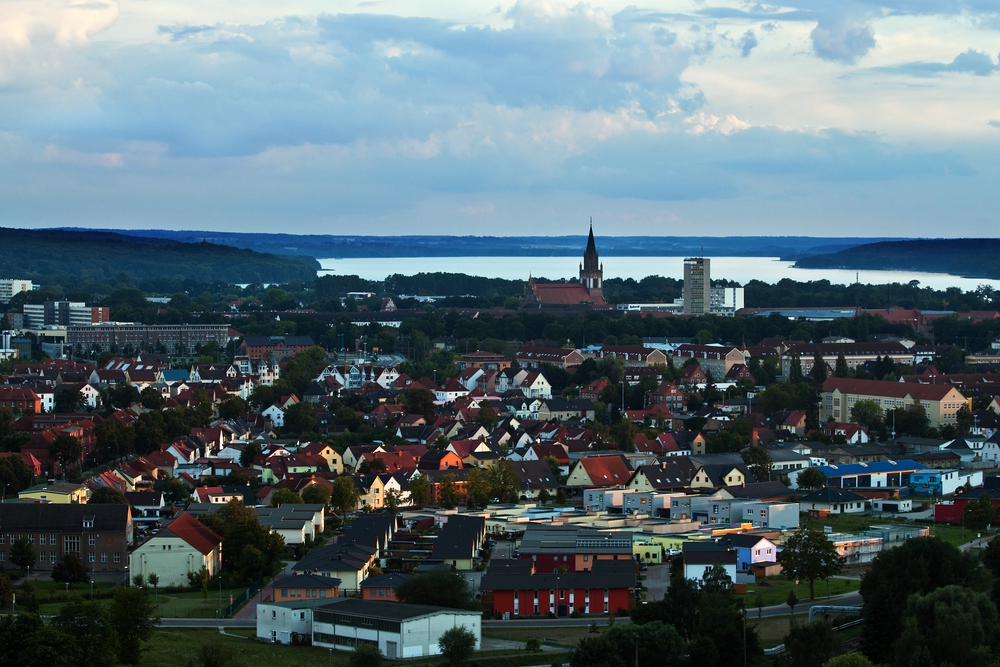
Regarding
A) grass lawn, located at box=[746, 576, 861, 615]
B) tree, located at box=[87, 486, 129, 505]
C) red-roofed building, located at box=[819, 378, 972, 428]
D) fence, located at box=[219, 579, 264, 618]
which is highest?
red-roofed building, located at box=[819, 378, 972, 428]

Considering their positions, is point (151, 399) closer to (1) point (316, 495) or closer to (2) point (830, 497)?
(1) point (316, 495)

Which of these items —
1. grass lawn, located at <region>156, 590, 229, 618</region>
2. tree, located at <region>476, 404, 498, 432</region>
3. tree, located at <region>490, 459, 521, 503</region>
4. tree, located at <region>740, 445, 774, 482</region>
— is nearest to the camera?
grass lawn, located at <region>156, 590, 229, 618</region>

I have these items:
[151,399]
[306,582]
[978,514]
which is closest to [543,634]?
[306,582]

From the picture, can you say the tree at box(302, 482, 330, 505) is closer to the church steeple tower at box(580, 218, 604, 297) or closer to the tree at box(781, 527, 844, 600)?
the tree at box(781, 527, 844, 600)

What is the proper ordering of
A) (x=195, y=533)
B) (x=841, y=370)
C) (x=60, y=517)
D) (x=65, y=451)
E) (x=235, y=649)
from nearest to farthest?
(x=235, y=649) < (x=195, y=533) < (x=60, y=517) < (x=65, y=451) < (x=841, y=370)

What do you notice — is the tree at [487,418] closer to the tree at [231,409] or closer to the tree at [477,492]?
the tree at [231,409]

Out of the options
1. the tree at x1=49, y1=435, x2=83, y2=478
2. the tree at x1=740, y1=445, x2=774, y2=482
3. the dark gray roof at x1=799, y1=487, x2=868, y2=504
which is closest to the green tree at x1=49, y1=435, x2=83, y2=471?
the tree at x1=49, y1=435, x2=83, y2=478
